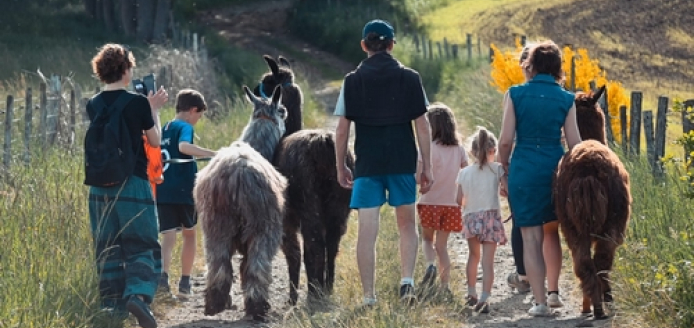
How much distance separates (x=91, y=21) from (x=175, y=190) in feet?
119

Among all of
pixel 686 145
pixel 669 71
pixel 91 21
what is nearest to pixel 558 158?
pixel 686 145

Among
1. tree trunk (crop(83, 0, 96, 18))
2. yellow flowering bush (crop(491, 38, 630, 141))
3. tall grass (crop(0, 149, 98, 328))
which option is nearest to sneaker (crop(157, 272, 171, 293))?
tall grass (crop(0, 149, 98, 328))

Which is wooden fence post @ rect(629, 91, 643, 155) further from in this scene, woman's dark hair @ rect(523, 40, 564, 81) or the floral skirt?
woman's dark hair @ rect(523, 40, 564, 81)

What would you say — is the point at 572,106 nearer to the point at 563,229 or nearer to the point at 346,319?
the point at 563,229

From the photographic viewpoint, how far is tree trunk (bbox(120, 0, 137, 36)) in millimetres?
41062

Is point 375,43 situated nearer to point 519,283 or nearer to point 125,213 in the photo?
point 125,213

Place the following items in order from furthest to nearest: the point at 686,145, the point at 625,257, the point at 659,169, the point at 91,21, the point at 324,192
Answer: the point at 91,21 → the point at 659,169 → the point at 324,192 → the point at 625,257 → the point at 686,145

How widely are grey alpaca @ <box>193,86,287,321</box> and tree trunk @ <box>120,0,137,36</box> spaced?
33.8 meters

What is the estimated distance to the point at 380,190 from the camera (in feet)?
26.4

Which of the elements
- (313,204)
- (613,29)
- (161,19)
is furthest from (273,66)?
(613,29)

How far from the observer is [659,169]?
36.1 feet

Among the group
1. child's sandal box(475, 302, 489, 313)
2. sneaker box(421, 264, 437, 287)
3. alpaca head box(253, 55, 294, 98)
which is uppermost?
alpaca head box(253, 55, 294, 98)

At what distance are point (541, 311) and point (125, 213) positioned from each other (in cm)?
296

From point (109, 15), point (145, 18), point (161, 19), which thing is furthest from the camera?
point (109, 15)
